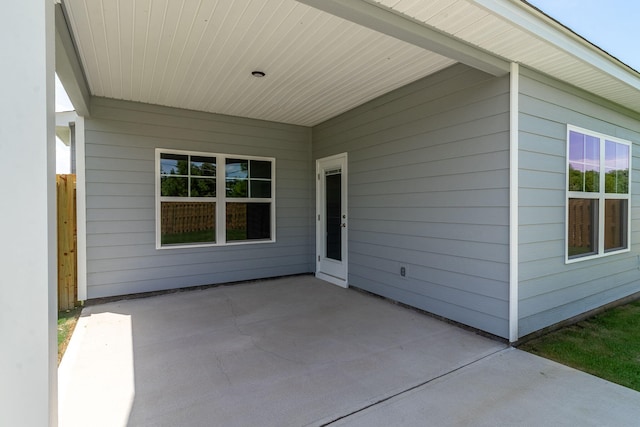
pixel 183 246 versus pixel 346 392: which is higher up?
pixel 183 246

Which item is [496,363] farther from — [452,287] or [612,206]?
[612,206]

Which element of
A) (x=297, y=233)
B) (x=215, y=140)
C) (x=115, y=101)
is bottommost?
(x=297, y=233)

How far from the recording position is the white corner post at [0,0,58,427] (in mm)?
1065

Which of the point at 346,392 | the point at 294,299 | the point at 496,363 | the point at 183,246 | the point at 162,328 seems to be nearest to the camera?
the point at 346,392

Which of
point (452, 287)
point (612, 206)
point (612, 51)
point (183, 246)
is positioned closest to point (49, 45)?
point (452, 287)

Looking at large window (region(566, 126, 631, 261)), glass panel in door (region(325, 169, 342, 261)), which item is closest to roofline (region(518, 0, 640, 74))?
large window (region(566, 126, 631, 261))

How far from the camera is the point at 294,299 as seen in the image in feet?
14.7

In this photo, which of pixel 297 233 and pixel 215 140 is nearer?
pixel 215 140

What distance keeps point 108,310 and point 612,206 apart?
6581 mm

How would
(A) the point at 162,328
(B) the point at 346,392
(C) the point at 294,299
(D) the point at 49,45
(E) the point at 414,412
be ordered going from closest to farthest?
1. (D) the point at 49,45
2. (E) the point at 414,412
3. (B) the point at 346,392
4. (A) the point at 162,328
5. (C) the point at 294,299

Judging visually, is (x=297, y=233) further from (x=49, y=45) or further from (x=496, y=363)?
(x=49, y=45)

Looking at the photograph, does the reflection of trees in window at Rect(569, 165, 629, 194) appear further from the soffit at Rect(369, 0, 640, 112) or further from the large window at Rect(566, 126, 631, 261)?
the soffit at Rect(369, 0, 640, 112)

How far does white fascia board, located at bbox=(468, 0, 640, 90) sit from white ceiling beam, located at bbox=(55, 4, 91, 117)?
301 centimetres

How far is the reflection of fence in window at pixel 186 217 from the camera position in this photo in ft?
16.1
